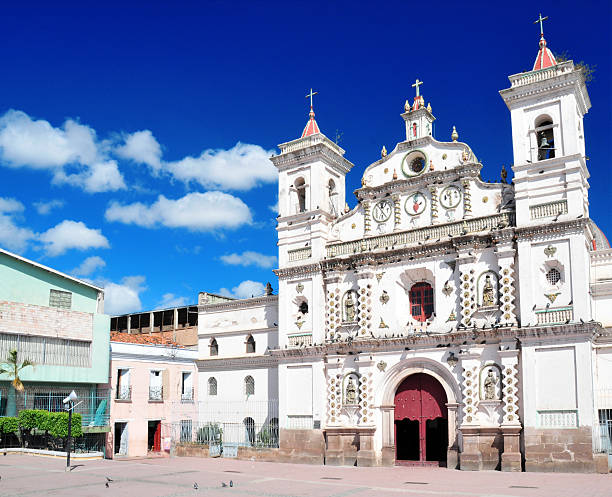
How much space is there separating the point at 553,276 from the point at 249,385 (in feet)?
59.2

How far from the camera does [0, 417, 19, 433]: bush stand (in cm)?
3191

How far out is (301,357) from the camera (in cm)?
3509

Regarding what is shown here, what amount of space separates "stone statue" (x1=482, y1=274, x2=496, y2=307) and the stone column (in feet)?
6.29

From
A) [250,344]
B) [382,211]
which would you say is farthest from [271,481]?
[250,344]

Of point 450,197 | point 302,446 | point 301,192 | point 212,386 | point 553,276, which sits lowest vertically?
point 302,446

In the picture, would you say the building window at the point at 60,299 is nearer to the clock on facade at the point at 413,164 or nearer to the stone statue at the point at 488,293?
the clock on facade at the point at 413,164

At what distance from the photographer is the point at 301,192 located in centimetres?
3812

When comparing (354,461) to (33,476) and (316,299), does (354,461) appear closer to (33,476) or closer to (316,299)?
(316,299)

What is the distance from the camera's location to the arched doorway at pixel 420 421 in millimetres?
31453

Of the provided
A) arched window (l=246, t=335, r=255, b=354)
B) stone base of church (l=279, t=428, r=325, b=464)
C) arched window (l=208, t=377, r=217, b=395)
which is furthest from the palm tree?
stone base of church (l=279, t=428, r=325, b=464)

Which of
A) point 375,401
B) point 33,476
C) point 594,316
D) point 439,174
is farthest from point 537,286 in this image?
point 33,476

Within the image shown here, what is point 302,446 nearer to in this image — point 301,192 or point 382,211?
point 382,211

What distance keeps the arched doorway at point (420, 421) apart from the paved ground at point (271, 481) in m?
1.75

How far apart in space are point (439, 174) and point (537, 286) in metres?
7.14
